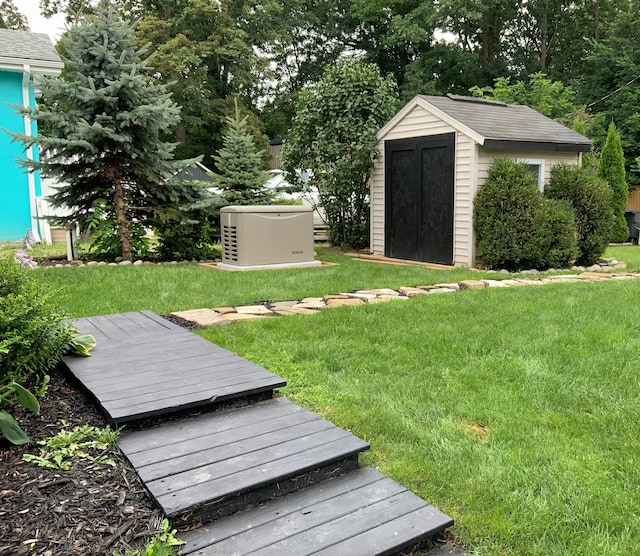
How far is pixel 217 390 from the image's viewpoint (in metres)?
2.69

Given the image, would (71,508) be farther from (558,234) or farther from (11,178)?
(11,178)

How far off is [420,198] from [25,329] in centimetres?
726

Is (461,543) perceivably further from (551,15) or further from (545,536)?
(551,15)

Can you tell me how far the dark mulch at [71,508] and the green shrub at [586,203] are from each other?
25.8 ft

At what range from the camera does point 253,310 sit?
5.02 m

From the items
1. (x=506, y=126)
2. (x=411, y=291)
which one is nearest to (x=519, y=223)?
(x=506, y=126)

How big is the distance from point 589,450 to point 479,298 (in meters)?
3.10

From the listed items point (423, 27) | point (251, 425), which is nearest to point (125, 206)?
point (251, 425)

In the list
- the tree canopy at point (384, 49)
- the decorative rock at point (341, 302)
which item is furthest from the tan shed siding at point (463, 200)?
the tree canopy at point (384, 49)

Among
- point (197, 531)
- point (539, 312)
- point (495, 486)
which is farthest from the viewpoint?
point (539, 312)

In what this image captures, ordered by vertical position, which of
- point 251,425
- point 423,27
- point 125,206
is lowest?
point 251,425

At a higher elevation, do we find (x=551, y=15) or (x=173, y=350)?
(x=551, y=15)

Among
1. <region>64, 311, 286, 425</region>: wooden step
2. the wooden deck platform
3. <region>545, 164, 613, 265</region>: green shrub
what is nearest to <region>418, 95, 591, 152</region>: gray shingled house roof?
<region>545, 164, 613, 265</region>: green shrub

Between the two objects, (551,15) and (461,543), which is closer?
(461,543)
